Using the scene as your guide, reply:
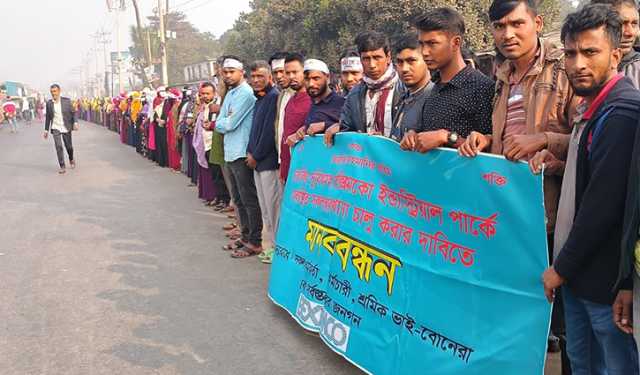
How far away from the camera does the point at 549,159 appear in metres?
2.36

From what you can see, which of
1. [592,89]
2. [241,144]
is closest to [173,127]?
Answer: [241,144]

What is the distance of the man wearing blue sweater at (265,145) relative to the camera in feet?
16.9

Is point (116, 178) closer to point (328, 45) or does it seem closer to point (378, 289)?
point (378, 289)

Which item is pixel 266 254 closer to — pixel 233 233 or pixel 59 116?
pixel 233 233

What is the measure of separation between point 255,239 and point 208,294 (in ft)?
4.10

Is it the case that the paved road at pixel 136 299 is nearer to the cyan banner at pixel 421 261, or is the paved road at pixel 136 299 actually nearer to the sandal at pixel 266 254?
the sandal at pixel 266 254

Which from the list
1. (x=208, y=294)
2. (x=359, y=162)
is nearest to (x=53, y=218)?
(x=208, y=294)

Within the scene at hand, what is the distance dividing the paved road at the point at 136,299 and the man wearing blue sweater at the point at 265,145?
63 centimetres

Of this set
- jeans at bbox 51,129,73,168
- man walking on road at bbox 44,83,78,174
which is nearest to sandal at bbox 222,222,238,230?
man walking on road at bbox 44,83,78,174

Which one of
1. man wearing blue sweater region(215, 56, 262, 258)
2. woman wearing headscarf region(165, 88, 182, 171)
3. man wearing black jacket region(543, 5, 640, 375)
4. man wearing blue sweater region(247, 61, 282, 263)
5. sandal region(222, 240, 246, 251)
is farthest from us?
woman wearing headscarf region(165, 88, 182, 171)

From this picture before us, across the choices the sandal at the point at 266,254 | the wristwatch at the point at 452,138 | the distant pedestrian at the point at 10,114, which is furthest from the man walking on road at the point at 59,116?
the distant pedestrian at the point at 10,114

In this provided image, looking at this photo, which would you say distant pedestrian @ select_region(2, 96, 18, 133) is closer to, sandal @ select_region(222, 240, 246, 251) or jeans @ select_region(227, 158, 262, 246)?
sandal @ select_region(222, 240, 246, 251)

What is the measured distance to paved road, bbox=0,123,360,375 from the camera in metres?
3.36

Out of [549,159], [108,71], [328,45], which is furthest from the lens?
[108,71]
